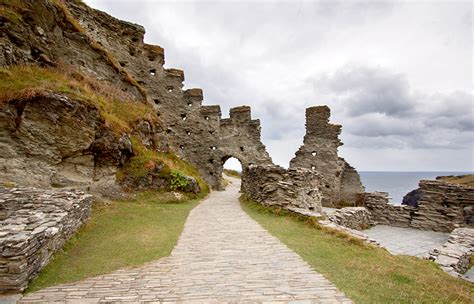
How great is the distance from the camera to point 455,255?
1024cm

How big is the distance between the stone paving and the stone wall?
78cm

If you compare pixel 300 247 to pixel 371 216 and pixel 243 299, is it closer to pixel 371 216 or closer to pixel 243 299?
pixel 243 299

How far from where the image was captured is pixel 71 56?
65.7ft

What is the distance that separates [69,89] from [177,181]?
7955 millimetres

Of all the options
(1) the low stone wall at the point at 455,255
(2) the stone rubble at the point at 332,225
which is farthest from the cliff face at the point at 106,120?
(1) the low stone wall at the point at 455,255

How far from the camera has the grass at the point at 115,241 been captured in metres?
6.43

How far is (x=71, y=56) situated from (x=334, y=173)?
2366 centimetres

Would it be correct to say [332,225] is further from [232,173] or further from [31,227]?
[232,173]

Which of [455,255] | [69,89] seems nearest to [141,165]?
[69,89]

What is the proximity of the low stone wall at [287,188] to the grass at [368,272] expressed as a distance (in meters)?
3.03

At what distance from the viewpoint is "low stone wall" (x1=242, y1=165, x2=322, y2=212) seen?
13.5 meters

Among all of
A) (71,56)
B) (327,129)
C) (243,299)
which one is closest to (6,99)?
(71,56)

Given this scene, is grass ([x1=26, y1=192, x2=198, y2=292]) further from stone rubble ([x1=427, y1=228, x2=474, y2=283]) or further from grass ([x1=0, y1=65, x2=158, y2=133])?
stone rubble ([x1=427, y1=228, x2=474, y2=283])

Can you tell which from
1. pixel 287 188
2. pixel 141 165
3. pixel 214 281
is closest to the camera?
pixel 214 281
